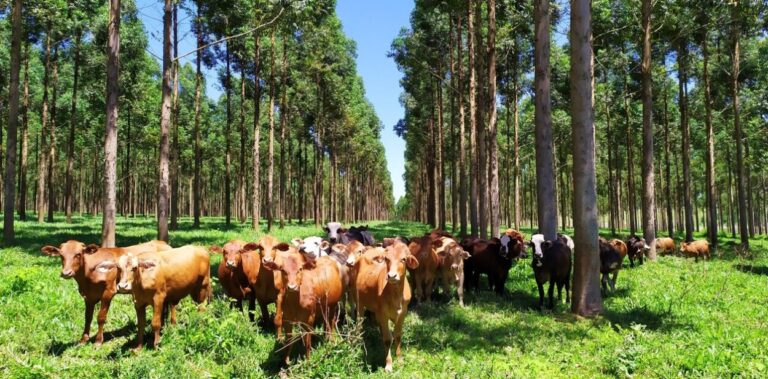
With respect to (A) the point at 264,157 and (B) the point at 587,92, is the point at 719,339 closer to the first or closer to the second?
(B) the point at 587,92

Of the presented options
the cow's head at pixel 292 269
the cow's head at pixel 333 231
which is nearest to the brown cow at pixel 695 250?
the cow's head at pixel 333 231

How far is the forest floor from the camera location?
634 centimetres

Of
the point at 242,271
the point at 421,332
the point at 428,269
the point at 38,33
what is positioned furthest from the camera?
the point at 38,33

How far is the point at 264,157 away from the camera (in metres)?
52.0

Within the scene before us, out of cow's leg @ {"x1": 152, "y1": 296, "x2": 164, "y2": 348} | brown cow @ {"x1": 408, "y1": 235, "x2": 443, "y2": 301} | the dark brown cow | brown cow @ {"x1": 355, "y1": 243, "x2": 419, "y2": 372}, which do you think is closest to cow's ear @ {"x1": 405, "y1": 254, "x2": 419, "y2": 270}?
brown cow @ {"x1": 355, "y1": 243, "x2": 419, "y2": 372}

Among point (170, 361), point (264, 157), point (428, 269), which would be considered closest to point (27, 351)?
point (170, 361)

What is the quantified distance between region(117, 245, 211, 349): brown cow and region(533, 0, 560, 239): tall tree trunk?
9.81 metres

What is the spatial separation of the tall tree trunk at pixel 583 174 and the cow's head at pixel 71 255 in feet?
30.7

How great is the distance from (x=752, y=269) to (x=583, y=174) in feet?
37.3

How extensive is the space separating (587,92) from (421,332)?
6.16 meters

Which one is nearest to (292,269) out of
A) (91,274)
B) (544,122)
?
(91,274)

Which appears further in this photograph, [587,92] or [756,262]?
[756,262]

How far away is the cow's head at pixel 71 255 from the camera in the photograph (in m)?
7.20

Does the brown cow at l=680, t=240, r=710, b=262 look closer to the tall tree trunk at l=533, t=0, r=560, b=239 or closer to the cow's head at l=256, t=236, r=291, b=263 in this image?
the tall tree trunk at l=533, t=0, r=560, b=239
